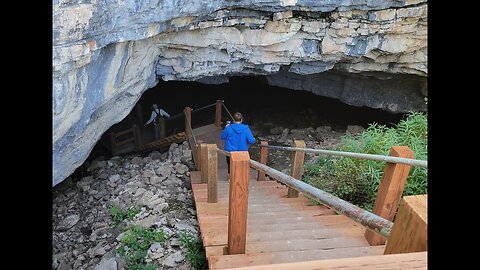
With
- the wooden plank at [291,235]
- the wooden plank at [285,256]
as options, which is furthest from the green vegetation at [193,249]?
the wooden plank at [285,256]

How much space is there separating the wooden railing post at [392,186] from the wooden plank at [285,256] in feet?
0.64

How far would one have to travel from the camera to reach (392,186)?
308cm

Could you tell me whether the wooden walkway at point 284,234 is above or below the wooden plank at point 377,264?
below

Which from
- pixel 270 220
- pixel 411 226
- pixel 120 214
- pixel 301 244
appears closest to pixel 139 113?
pixel 120 214

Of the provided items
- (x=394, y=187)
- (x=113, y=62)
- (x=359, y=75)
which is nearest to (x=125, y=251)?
(x=113, y=62)

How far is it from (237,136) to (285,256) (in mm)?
3059

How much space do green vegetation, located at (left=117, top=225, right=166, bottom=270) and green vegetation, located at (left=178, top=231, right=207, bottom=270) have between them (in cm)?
26

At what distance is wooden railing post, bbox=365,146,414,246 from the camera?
301 centimetres

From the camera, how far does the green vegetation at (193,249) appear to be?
3.90 meters

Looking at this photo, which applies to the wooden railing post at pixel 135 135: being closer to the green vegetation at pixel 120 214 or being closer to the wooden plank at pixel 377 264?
the green vegetation at pixel 120 214

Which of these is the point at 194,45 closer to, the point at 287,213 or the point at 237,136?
the point at 237,136

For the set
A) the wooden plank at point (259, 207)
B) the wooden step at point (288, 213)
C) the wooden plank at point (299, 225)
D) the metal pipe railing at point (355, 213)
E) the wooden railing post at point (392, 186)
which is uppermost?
the metal pipe railing at point (355, 213)

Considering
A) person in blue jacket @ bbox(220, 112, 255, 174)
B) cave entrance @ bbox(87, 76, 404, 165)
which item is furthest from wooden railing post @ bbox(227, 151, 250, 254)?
cave entrance @ bbox(87, 76, 404, 165)
